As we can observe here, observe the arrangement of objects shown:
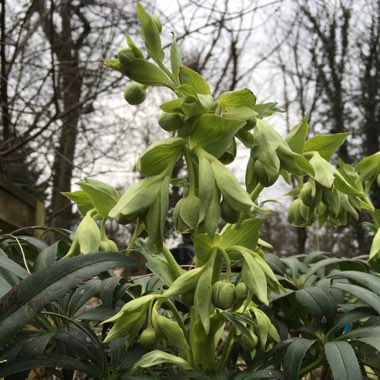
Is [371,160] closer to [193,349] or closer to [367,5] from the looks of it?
[193,349]

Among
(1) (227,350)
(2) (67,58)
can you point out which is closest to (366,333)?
(1) (227,350)

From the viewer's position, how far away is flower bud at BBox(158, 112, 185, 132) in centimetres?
45

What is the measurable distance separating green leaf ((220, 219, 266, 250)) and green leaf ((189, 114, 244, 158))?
98mm

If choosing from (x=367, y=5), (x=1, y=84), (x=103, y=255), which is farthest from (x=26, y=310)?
(x=367, y=5)

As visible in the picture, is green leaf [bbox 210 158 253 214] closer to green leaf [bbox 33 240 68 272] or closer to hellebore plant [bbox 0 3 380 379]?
hellebore plant [bbox 0 3 380 379]

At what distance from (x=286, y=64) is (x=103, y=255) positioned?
8123 millimetres

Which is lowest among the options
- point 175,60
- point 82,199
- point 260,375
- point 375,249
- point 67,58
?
point 260,375

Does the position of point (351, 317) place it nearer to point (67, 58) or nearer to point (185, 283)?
point (185, 283)

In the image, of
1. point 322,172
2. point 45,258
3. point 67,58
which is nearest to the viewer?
point 322,172

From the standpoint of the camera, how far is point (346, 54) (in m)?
8.70

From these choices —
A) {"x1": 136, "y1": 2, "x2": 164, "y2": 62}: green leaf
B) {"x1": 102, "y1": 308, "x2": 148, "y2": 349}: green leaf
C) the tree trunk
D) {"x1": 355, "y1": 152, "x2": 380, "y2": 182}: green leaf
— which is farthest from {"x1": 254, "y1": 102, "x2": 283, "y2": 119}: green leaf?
the tree trunk

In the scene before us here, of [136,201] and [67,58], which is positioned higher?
[67,58]

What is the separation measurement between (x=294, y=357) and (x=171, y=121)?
0.84ft

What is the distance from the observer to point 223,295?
46cm
